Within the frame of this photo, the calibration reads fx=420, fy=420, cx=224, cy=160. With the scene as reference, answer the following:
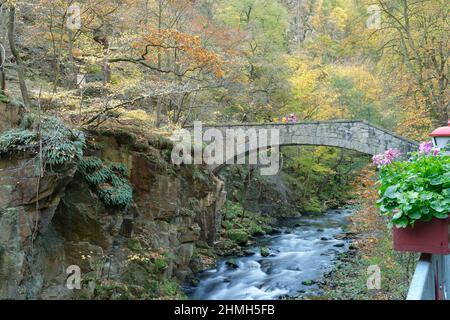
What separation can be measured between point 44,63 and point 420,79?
1196 centimetres

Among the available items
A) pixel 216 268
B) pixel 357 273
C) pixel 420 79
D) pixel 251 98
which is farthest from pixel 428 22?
pixel 216 268

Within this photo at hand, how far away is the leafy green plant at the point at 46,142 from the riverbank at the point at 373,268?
5.22 m

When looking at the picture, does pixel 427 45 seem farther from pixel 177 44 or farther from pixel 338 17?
pixel 338 17

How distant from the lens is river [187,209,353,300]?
33.0ft

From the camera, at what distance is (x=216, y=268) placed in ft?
38.7

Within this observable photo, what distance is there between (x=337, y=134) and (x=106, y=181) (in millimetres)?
8254

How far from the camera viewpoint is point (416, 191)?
7.21 feet

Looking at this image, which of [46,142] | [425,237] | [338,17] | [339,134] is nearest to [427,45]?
[339,134]

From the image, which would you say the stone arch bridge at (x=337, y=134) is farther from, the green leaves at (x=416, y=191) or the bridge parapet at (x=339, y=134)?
the green leaves at (x=416, y=191)

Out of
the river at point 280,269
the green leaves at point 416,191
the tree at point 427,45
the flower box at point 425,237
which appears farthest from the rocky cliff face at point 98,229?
the tree at point 427,45

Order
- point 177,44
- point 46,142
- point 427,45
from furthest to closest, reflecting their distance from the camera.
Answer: point 427,45 < point 177,44 < point 46,142

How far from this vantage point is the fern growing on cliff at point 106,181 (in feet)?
26.7

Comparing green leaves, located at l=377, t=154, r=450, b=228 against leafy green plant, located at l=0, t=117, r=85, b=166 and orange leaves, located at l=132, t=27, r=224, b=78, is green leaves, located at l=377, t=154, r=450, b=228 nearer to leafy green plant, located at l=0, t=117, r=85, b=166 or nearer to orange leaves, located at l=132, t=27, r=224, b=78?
leafy green plant, located at l=0, t=117, r=85, b=166
